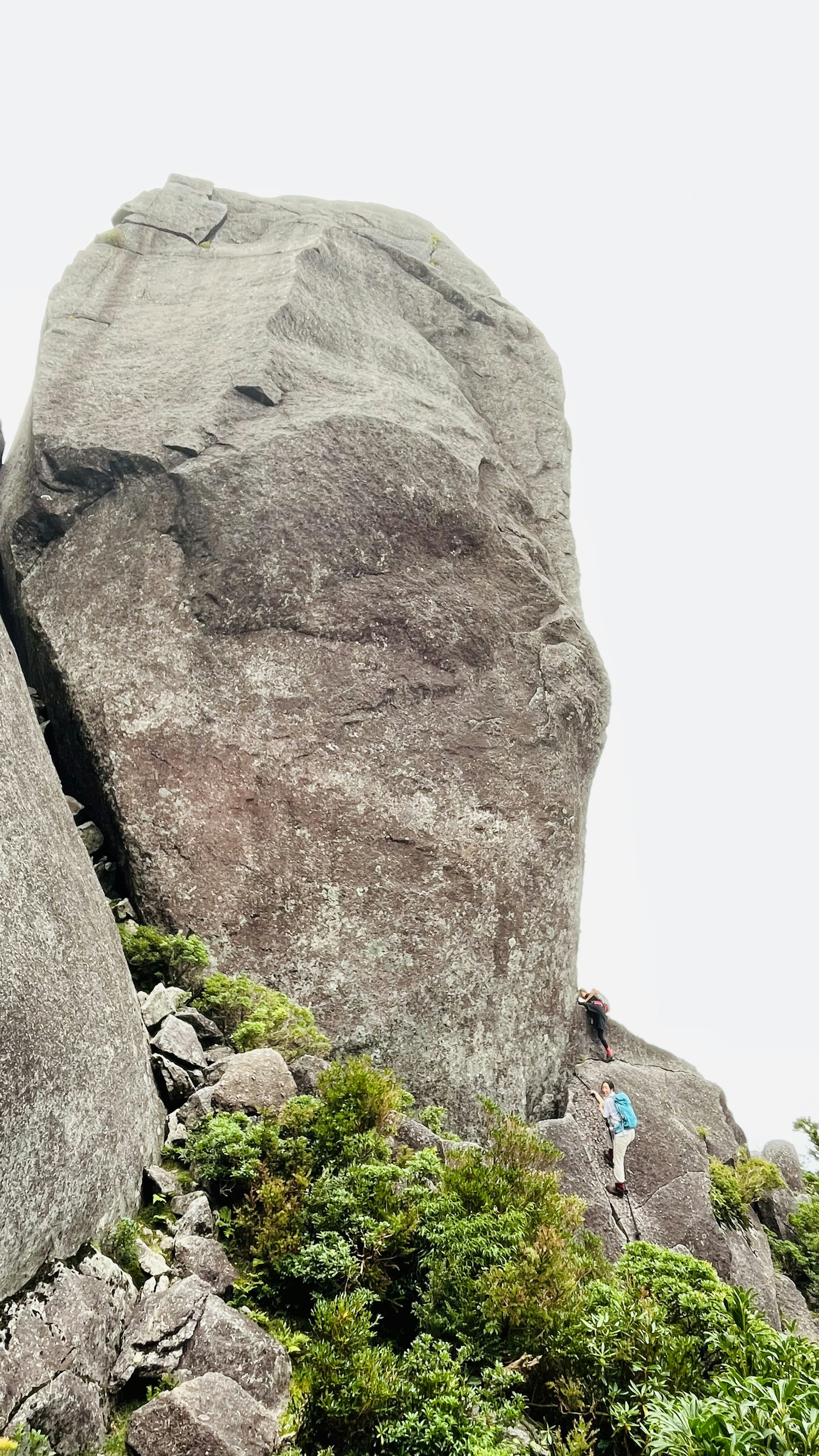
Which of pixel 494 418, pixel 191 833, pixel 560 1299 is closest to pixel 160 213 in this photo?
pixel 494 418

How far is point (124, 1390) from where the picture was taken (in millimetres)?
5926

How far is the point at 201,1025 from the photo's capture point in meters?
10.4

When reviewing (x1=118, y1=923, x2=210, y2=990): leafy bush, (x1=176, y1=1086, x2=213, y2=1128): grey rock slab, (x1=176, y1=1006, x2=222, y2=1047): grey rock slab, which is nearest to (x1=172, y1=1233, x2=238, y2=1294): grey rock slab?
(x1=176, y1=1086, x2=213, y2=1128): grey rock slab

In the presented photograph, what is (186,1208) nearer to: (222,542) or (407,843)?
(407,843)

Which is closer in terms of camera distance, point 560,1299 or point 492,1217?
point 560,1299

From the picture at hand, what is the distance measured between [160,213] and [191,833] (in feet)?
59.4

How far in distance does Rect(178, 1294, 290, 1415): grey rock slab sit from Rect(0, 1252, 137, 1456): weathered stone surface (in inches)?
20.7

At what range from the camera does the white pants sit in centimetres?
1455

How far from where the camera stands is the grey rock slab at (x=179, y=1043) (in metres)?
9.38

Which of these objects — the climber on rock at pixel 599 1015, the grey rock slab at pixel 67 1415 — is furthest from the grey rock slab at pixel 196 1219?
the climber on rock at pixel 599 1015

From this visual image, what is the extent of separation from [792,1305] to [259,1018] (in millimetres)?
11689

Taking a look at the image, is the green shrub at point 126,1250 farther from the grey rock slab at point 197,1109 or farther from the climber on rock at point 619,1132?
the climber on rock at point 619,1132

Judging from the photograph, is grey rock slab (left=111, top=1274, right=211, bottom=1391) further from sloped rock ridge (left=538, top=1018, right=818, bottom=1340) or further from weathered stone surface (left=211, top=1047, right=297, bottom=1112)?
sloped rock ridge (left=538, top=1018, right=818, bottom=1340)

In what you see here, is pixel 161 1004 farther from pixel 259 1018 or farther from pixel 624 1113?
pixel 624 1113
